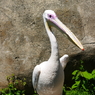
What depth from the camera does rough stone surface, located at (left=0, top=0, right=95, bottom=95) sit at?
4777 millimetres

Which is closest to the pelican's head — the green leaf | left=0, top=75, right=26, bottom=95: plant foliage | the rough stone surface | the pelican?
the pelican

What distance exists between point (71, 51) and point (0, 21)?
1.50 meters

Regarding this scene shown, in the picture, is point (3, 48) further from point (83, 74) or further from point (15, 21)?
point (83, 74)

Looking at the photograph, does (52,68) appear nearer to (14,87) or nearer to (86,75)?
(86,75)

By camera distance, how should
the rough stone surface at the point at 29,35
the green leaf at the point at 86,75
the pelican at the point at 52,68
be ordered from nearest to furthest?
1. the pelican at the point at 52,68
2. the green leaf at the point at 86,75
3. the rough stone surface at the point at 29,35

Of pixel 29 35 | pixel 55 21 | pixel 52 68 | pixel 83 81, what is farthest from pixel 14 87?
pixel 55 21

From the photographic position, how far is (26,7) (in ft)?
15.9

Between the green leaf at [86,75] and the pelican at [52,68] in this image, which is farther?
the green leaf at [86,75]

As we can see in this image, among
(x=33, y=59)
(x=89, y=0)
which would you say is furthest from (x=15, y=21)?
(x=89, y=0)

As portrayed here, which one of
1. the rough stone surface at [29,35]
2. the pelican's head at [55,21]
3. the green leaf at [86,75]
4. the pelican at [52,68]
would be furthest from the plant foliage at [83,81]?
the pelican's head at [55,21]

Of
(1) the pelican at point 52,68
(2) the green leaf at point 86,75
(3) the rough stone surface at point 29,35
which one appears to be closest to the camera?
(1) the pelican at point 52,68

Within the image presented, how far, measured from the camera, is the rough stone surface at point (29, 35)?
4.78 metres

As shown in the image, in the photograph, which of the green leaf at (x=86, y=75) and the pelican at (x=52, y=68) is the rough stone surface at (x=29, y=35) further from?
the pelican at (x=52, y=68)

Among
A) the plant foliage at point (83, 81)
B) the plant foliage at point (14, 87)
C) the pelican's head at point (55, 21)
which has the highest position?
the pelican's head at point (55, 21)
